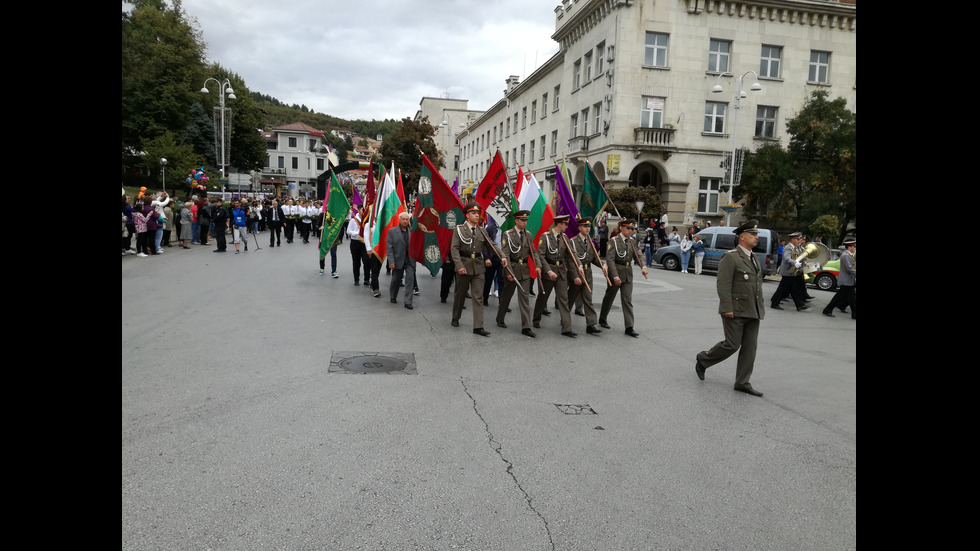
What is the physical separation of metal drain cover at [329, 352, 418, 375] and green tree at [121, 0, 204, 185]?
5103 cm

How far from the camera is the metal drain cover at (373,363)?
6672mm

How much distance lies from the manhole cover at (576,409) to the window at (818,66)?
3582 centimetres

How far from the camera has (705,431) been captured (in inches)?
206

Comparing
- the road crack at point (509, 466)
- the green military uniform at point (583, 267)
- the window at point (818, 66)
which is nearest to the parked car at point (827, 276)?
the green military uniform at point (583, 267)

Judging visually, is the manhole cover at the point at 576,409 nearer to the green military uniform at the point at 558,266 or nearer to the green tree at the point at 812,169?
the green military uniform at the point at 558,266

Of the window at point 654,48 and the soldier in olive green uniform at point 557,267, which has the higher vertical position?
the window at point 654,48

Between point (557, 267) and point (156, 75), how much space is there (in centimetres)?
5805

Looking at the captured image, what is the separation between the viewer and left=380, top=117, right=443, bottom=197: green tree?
5238 centimetres

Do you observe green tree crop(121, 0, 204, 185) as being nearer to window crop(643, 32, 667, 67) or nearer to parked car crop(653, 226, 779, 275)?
window crop(643, 32, 667, 67)

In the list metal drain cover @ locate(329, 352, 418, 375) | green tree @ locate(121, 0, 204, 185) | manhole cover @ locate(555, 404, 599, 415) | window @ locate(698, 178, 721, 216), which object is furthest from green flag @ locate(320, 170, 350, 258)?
green tree @ locate(121, 0, 204, 185)

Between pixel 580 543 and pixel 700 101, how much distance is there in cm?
3425

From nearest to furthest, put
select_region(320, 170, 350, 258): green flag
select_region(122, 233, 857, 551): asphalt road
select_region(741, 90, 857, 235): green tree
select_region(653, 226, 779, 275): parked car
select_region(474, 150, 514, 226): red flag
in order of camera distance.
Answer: select_region(122, 233, 857, 551): asphalt road
select_region(474, 150, 514, 226): red flag
select_region(320, 170, 350, 258): green flag
select_region(653, 226, 779, 275): parked car
select_region(741, 90, 857, 235): green tree

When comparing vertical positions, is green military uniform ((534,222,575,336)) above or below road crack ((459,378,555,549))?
above
